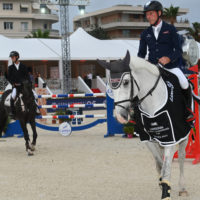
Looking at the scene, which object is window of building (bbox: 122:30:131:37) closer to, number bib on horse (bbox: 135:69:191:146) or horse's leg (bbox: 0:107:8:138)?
horse's leg (bbox: 0:107:8:138)

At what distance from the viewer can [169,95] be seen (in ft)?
16.8

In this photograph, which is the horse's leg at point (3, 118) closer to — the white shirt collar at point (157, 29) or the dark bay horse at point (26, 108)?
the dark bay horse at point (26, 108)

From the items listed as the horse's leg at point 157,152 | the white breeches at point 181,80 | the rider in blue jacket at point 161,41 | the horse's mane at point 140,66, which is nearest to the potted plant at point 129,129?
the horse's leg at point 157,152

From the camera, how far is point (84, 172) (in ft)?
26.1

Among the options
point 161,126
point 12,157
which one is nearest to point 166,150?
point 161,126

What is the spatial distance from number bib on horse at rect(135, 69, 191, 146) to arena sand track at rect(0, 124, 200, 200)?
1089 millimetres

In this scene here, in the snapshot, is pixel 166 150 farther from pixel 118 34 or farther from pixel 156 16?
pixel 118 34

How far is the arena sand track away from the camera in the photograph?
6227 millimetres

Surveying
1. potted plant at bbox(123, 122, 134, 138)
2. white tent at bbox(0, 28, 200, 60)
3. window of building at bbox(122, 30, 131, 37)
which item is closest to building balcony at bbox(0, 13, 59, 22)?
window of building at bbox(122, 30, 131, 37)

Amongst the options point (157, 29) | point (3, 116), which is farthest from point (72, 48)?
point (157, 29)

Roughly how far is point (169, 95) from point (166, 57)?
0.50m

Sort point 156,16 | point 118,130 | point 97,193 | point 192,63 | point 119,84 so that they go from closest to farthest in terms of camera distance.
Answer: point 119,84 < point 156,16 < point 97,193 < point 192,63 < point 118,130

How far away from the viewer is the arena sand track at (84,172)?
6.23 m

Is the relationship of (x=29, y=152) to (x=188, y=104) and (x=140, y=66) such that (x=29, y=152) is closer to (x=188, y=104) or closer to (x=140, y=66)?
(x=188, y=104)
